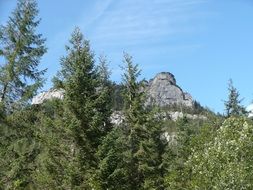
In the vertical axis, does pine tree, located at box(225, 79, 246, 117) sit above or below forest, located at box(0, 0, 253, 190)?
above

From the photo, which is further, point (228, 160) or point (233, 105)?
point (233, 105)

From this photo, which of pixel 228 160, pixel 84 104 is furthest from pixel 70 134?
pixel 228 160

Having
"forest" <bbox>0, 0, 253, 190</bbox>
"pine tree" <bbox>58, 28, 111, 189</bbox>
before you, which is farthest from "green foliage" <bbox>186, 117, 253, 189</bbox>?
"pine tree" <bbox>58, 28, 111, 189</bbox>

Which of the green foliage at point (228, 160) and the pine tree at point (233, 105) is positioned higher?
the pine tree at point (233, 105)

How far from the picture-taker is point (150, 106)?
122 feet

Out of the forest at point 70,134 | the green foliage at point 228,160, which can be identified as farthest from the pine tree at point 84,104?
the green foliage at point 228,160

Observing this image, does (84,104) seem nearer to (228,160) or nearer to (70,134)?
(70,134)

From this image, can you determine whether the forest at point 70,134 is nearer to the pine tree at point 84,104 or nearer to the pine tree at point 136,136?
the pine tree at point 84,104

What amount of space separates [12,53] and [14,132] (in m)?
4.63

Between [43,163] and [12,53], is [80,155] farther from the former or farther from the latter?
[12,53]

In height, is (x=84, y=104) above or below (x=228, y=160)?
above

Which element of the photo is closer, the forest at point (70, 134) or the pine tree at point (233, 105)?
the forest at point (70, 134)

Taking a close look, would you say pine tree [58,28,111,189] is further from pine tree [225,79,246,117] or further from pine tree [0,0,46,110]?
pine tree [225,79,246,117]

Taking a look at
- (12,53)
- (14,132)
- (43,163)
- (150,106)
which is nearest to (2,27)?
(12,53)
